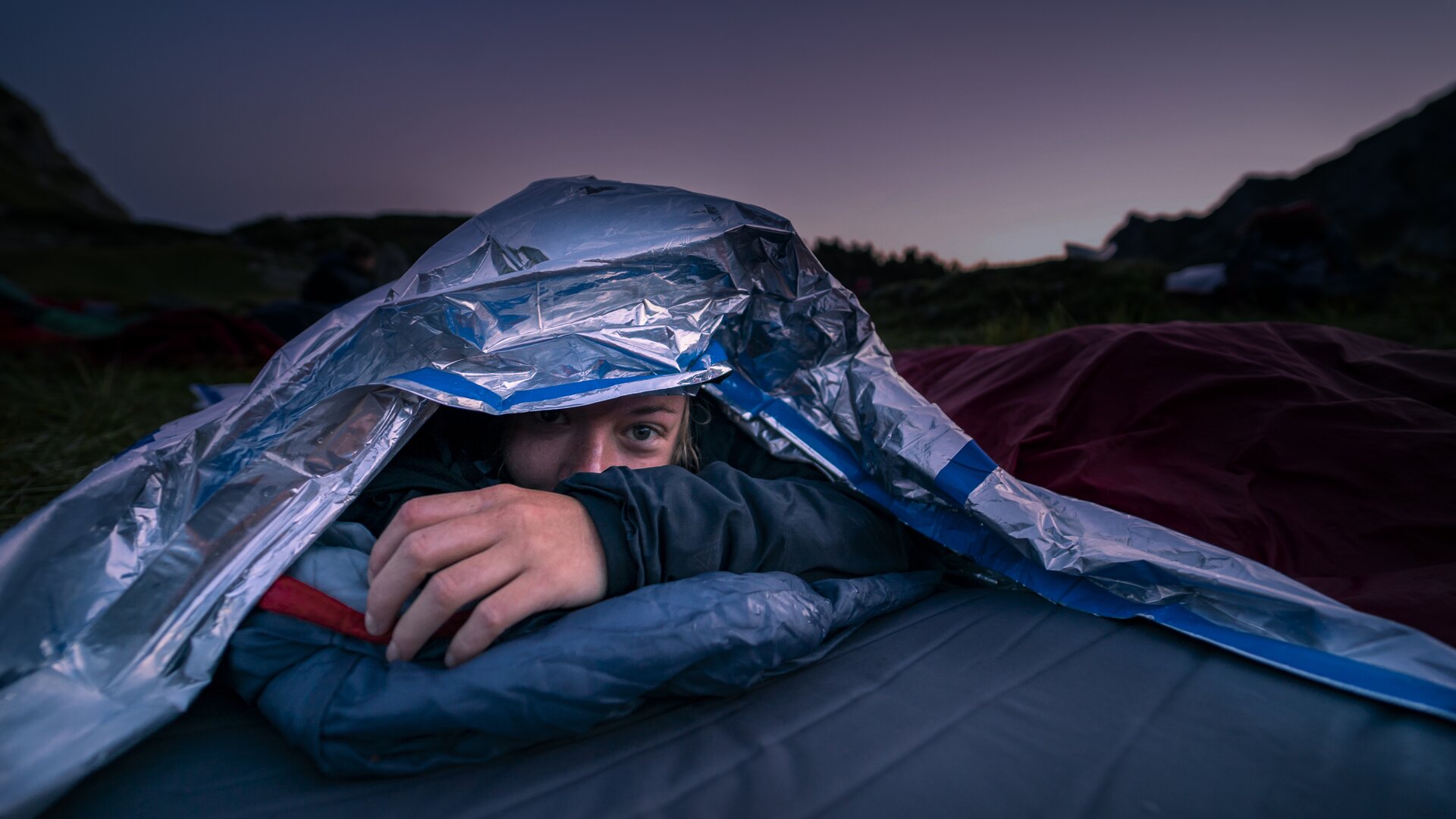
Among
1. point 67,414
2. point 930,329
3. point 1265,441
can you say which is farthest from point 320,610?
point 930,329

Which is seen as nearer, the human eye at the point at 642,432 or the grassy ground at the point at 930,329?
the human eye at the point at 642,432

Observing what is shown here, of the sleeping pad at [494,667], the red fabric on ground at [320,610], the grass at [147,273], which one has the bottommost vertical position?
the sleeping pad at [494,667]

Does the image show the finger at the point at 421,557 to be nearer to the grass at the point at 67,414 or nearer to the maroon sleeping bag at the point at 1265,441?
the maroon sleeping bag at the point at 1265,441

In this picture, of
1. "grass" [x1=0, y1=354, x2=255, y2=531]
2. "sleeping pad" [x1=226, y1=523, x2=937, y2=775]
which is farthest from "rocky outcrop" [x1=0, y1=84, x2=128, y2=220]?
"sleeping pad" [x1=226, y1=523, x2=937, y2=775]

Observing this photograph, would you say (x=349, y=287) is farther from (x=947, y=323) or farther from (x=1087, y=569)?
(x=1087, y=569)

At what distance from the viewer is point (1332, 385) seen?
47.5 inches

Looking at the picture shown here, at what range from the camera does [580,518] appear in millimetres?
737

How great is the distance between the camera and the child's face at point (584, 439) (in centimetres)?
99

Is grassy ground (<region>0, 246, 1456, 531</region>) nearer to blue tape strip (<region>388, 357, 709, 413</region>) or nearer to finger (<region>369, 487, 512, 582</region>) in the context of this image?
blue tape strip (<region>388, 357, 709, 413</region>)

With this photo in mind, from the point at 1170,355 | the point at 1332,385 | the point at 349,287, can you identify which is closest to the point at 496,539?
the point at 1170,355

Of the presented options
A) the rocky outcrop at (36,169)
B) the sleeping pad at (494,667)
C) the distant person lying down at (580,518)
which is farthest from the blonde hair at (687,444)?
the rocky outcrop at (36,169)

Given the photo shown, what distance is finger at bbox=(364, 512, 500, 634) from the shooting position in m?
0.60

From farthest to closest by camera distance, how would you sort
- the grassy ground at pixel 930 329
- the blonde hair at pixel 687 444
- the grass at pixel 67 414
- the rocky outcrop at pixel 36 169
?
1. the rocky outcrop at pixel 36 169
2. the grassy ground at pixel 930 329
3. the grass at pixel 67 414
4. the blonde hair at pixel 687 444

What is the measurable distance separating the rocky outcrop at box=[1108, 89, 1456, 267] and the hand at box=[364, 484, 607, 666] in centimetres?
1261
